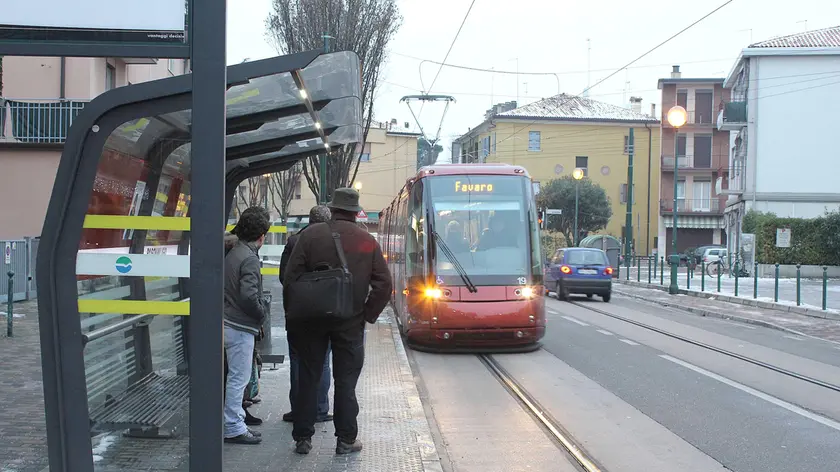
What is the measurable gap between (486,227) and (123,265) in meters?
8.51

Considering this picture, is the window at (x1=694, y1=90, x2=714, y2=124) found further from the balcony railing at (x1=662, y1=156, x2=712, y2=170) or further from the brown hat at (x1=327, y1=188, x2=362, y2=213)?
the brown hat at (x1=327, y1=188, x2=362, y2=213)

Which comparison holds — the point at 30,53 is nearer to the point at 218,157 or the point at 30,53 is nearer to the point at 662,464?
the point at 218,157

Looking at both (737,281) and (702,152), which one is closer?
(737,281)

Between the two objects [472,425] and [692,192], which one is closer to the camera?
[472,425]

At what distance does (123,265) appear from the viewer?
431 cm

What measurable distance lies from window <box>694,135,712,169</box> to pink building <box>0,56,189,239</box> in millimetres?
51055

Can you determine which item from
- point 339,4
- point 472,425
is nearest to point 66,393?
point 472,425

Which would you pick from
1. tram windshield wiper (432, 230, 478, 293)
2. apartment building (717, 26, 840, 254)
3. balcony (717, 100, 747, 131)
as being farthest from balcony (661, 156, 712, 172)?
tram windshield wiper (432, 230, 478, 293)

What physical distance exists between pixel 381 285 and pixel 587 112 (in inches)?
2545

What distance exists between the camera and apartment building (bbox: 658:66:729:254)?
64.0 m

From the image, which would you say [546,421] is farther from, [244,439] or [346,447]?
[244,439]

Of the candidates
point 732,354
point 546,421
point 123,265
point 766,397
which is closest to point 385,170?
point 732,354

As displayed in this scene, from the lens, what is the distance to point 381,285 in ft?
19.7

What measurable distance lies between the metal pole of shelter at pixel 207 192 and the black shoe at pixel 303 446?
2149 millimetres
